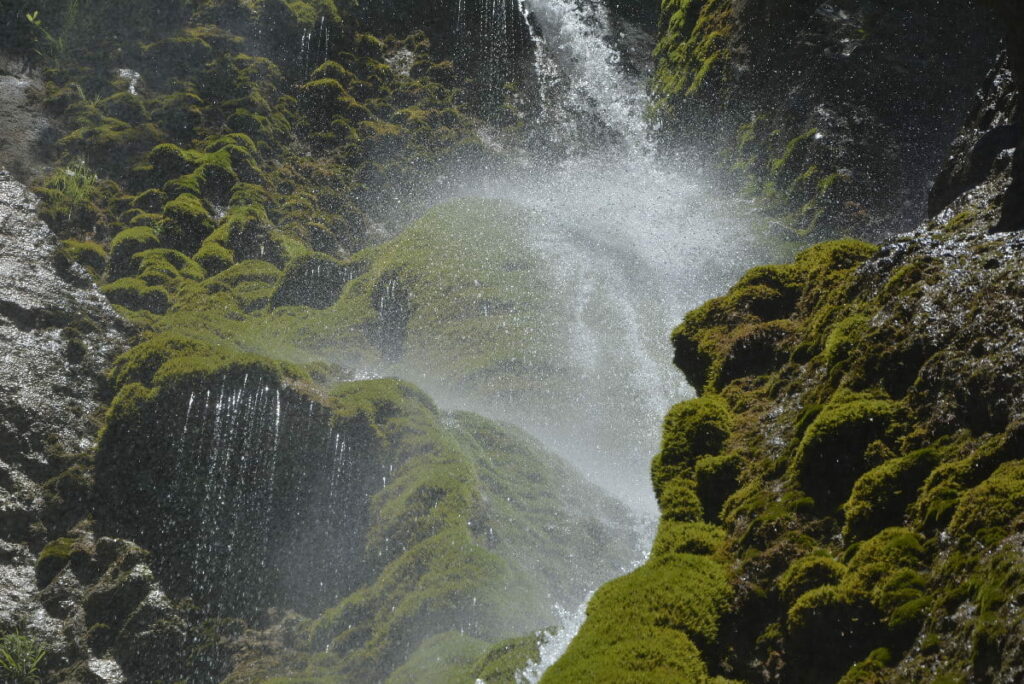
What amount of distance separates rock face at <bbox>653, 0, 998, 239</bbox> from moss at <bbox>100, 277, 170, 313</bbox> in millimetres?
18036

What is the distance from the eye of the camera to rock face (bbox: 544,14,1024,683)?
5043mm

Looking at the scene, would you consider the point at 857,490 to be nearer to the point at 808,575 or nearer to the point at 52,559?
the point at 808,575

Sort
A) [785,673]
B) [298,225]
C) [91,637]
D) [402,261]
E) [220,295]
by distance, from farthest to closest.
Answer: [298,225]
[402,261]
[220,295]
[91,637]
[785,673]

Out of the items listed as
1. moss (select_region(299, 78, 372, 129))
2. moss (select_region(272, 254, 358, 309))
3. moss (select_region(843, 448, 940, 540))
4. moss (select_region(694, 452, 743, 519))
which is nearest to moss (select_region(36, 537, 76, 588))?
moss (select_region(272, 254, 358, 309))

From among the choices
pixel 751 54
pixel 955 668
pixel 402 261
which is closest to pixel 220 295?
pixel 402 261

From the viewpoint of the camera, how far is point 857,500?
614 cm

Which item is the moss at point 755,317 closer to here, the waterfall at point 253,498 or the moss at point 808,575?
the moss at point 808,575

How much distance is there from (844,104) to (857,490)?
2109 centimetres

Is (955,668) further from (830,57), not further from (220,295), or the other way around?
(830,57)

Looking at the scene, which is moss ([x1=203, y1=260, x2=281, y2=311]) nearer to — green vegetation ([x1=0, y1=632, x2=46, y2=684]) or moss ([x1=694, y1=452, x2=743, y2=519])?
green vegetation ([x1=0, y1=632, x2=46, y2=684])

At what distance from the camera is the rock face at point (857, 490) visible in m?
5.04

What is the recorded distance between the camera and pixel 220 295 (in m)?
23.5

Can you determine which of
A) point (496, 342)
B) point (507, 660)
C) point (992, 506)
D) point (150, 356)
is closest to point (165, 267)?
point (150, 356)

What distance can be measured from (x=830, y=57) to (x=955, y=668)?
79.7 ft
